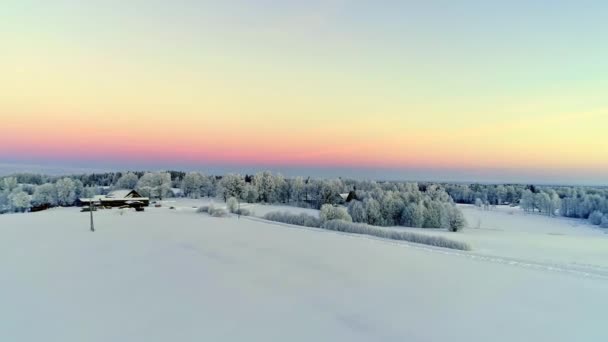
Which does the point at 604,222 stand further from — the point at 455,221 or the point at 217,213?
the point at 217,213

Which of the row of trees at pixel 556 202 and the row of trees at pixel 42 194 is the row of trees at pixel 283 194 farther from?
the row of trees at pixel 556 202

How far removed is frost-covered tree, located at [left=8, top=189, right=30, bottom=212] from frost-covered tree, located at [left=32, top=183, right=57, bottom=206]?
13.7ft

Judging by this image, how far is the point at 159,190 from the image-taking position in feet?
231

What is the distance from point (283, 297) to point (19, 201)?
63026 mm

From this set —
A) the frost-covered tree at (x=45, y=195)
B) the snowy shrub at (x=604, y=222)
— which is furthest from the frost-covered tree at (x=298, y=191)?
the snowy shrub at (x=604, y=222)

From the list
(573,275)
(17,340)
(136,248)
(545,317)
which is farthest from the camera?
(136,248)

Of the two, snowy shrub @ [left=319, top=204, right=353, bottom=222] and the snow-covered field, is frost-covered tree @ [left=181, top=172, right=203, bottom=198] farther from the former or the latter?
the snow-covered field

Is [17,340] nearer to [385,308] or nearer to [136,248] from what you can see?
[385,308]

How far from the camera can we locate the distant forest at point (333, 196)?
4638 centimetres

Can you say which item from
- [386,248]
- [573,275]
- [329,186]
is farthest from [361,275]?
Answer: [329,186]

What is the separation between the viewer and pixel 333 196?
65000 millimetres

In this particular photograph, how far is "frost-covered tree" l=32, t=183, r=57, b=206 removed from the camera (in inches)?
2271

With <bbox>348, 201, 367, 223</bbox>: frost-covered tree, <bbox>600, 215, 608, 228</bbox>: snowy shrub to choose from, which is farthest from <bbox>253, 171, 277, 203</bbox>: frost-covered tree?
<bbox>600, 215, 608, 228</bbox>: snowy shrub

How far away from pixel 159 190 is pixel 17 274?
66.2m
